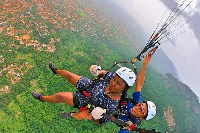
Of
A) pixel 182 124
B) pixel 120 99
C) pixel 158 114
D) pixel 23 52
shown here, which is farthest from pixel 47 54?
pixel 182 124

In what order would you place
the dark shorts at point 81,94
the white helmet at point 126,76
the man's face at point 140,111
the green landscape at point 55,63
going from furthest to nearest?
the green landscape at point 55,63, the dark shorts at point 81,94, the white helmet at point 126,76, the man's face at point 140,111

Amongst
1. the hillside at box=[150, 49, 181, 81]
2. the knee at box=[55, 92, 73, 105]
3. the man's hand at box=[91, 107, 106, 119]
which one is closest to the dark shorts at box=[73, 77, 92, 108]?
the knee at box=[55, 92, 73, 105]

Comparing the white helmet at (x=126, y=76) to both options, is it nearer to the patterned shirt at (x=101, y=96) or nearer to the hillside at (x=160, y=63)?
the patterned shirt at (x=101, y=96)

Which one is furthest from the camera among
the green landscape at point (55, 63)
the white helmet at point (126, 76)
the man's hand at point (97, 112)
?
the green landscape at point (55, 63)

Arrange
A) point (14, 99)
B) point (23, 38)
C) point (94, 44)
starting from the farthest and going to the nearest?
point (94, 44), point (23, 38), point (14, 99)

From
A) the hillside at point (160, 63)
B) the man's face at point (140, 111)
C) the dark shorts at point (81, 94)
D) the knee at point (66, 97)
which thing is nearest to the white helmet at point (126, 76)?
the man's face at point (140, 111)

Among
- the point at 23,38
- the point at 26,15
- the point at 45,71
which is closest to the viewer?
the point at 45,71

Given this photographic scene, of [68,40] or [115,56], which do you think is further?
[115,56]

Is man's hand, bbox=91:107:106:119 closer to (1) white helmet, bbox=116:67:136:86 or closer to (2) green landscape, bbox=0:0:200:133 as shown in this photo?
(1) white helmet, bbox=116:67:136:86

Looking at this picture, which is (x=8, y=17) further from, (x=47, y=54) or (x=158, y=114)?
(x=158, y=114)
